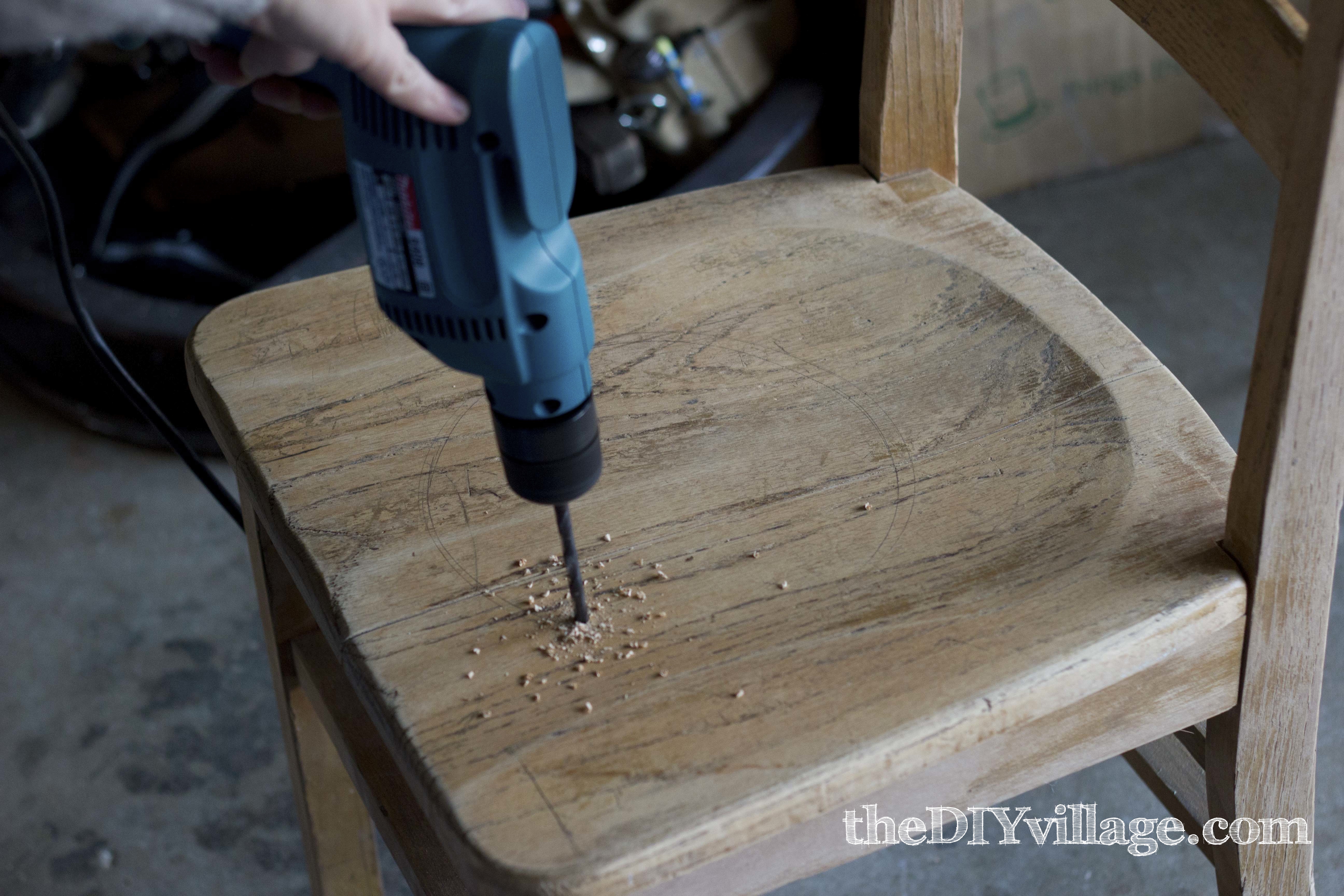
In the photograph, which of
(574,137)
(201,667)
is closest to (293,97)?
(201,667)

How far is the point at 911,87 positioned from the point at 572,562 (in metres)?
0.39

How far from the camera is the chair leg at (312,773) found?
2.34 ft

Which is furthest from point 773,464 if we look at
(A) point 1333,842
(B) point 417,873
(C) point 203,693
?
(C) point 203,693

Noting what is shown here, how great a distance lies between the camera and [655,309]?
651mm

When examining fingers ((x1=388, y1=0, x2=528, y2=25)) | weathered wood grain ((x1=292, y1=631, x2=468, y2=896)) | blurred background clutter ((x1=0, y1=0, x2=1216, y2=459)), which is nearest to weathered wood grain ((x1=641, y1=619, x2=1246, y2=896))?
weathered wood grain ((x1=292, y1=631, x2=468, y2=896))

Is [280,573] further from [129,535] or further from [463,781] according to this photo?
[129,535]

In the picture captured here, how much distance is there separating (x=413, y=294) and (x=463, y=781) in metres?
0.18

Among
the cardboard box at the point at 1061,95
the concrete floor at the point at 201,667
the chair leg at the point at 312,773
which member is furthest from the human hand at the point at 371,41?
the cardboard box at the point at 1061,95

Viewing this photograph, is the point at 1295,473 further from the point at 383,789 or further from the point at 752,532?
the point at 383,789

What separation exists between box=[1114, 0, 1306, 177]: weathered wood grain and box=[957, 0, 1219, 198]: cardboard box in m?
1.06

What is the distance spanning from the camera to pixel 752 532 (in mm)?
517

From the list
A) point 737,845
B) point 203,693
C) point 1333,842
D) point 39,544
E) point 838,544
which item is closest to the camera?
point 737,845

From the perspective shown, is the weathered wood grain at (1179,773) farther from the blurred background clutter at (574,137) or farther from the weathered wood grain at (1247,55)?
the blurred background clutter at (574,137)

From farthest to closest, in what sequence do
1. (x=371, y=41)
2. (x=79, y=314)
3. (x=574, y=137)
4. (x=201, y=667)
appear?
(x=574, y=137)
(x=201, y=667)
(x=79, y=314)
(x=371, y=41)
